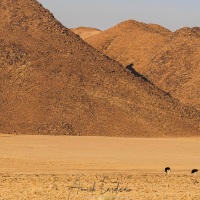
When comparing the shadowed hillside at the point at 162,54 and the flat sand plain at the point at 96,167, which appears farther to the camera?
the shadowed hillside at the point at 162,54

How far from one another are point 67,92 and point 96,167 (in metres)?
36.9

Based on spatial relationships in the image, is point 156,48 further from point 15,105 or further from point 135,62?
point 15,105

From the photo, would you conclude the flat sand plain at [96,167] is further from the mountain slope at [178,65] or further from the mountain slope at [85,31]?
the mountain slope at [85,31]

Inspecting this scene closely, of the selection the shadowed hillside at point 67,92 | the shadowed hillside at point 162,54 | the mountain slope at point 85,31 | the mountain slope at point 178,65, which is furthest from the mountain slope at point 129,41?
the shadowed hillside at point 67,92

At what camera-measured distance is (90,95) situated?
81.0m

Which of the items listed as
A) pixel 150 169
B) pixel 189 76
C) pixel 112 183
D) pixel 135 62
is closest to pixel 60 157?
pixel 150 169

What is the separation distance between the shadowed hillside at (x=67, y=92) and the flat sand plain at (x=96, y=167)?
424 centimetres

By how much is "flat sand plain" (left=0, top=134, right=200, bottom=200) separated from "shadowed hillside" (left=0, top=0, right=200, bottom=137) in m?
4.24

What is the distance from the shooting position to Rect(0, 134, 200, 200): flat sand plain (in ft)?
98.7

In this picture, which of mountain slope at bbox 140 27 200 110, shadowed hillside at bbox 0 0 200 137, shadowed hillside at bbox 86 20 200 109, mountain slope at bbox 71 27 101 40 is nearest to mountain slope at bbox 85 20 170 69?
shadowed hillside at bbox 86 20 200 109

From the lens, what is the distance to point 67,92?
81.0 m

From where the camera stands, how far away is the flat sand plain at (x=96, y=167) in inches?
1185

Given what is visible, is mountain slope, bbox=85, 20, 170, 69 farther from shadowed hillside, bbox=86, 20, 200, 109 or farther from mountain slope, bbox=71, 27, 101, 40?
mountain slope, bbox=71, 27, 101, 40

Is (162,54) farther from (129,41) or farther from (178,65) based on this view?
(129,41)
